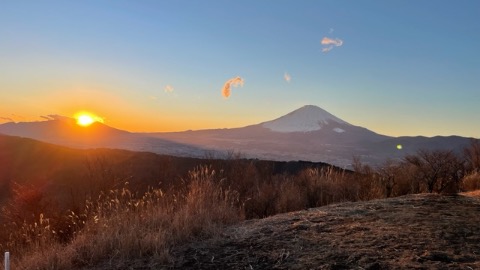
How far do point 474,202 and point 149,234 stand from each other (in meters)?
5.00

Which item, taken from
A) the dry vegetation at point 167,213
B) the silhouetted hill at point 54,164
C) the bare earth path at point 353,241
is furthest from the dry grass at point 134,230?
the silhouetted hill at point 54,164

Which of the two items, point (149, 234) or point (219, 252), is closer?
point (219, 252)

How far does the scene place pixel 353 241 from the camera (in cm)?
512

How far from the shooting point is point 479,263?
411cm

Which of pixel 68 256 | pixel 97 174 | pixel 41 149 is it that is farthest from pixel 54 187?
pixel 68 256

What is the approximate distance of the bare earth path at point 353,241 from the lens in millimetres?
4441

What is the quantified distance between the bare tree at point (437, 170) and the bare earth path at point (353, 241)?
10.7 feet

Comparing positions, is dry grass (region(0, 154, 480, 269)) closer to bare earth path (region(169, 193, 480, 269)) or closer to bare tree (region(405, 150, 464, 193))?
bare earth path (region(169, 193, 480, 269))

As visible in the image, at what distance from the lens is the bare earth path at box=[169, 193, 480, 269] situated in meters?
4.44

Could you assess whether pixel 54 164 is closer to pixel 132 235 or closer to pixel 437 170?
pixel 437 170

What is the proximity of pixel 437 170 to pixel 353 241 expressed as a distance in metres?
6.34

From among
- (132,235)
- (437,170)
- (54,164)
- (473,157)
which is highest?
(473,157)

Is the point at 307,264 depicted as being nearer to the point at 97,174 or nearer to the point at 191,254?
Result: the point at 191,254

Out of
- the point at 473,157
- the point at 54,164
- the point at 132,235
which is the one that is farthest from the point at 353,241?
the point at 54,164
